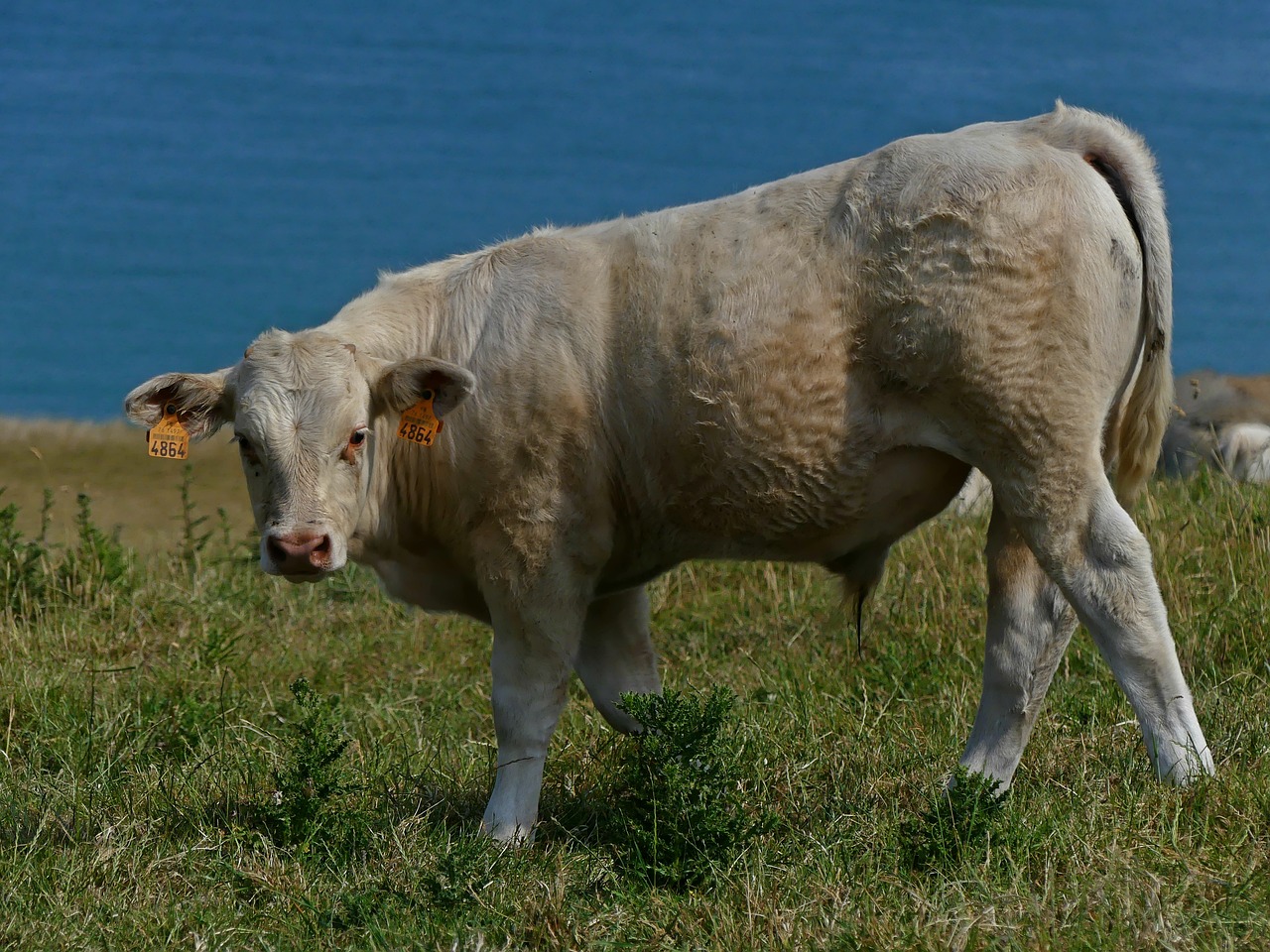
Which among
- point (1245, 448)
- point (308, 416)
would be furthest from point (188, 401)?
point (1245, 448)

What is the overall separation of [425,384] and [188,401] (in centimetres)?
99

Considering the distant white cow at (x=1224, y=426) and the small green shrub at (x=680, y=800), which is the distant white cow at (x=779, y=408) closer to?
the small green shrub at (x=680, y=800)

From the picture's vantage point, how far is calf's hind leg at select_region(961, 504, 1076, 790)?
17.8ft

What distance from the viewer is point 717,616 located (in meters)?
8.26

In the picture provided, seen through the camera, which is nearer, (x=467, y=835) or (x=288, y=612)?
(x=467, y=835)

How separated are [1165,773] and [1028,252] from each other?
6.12 ft

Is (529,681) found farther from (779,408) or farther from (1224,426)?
(1224,426)

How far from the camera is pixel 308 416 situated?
5266 millimetres

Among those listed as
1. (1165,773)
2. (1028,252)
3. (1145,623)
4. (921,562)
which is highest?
(1028,252)

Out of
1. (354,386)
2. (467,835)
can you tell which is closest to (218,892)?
(467,835)

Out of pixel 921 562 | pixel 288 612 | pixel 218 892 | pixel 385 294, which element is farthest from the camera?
pixel 288 612

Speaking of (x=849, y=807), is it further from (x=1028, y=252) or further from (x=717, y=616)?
(x=717, y=616)

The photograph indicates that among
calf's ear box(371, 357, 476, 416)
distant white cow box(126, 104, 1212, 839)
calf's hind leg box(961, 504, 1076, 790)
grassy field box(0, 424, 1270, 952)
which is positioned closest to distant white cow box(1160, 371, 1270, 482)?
grassy field box(0, 424, 1270, 952)

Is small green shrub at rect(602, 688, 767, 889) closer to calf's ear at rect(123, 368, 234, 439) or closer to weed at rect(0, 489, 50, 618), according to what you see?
calf's ear at rect(123, 368, 234, 439)
